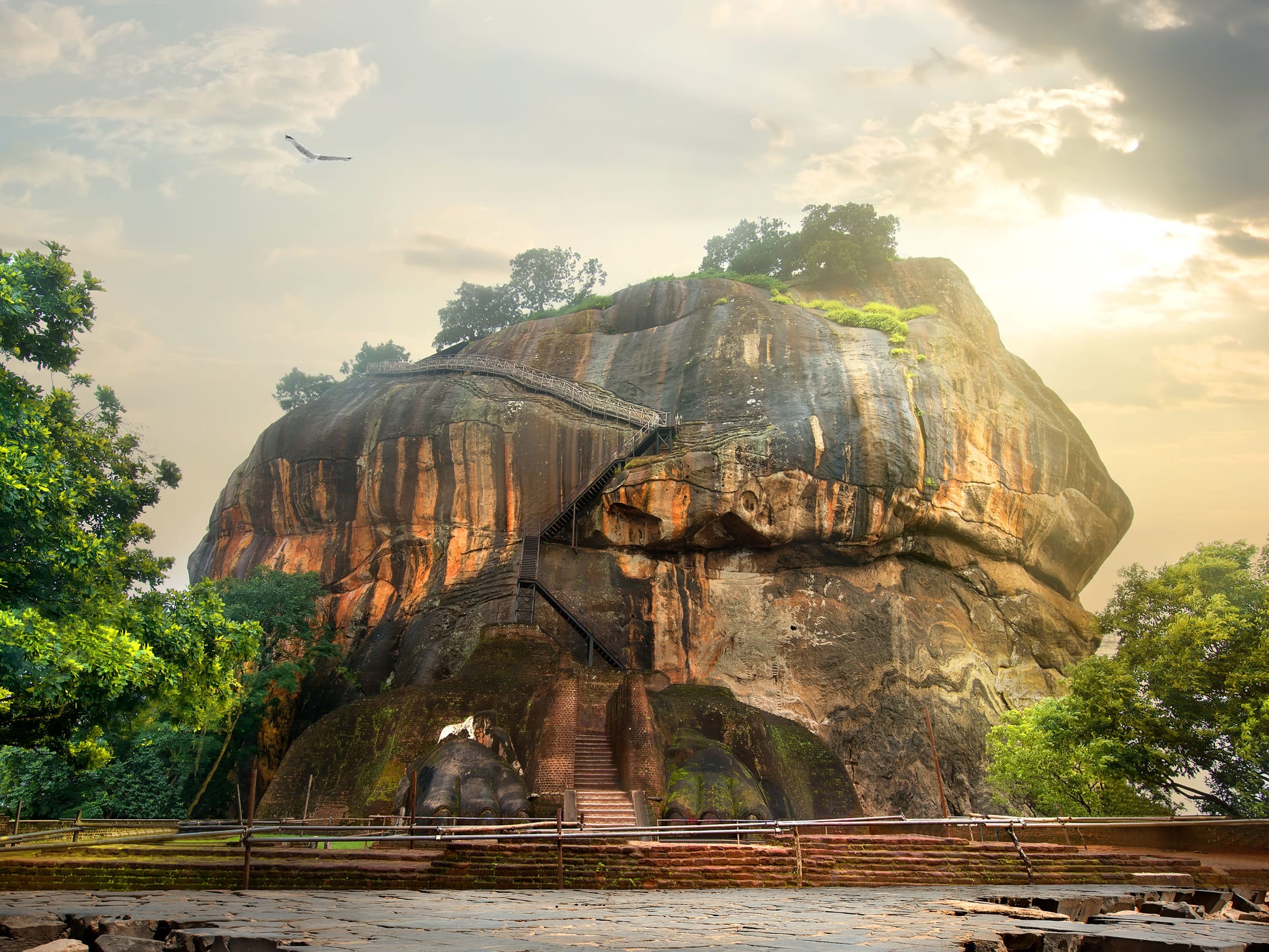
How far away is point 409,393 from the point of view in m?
30.5

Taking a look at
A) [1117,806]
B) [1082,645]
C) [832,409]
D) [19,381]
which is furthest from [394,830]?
[1082,645]

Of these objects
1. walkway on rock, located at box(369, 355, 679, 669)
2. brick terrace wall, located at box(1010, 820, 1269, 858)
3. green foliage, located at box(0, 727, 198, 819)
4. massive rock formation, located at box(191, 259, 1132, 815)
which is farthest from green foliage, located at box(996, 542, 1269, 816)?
green foliage, located at box(0, 727, 198, 819)

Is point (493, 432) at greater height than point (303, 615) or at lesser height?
greater

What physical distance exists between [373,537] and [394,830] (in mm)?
18370

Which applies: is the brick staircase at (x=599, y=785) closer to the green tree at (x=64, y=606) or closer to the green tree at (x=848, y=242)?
the green tree at (x=64, y=606)

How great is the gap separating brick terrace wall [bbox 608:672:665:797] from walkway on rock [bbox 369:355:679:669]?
4.23 metres

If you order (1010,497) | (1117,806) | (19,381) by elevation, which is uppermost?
(1010,497)

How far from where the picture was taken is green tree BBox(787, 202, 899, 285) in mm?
34188

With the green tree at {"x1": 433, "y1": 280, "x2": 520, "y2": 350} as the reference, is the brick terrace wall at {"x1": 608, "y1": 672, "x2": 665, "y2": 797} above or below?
below

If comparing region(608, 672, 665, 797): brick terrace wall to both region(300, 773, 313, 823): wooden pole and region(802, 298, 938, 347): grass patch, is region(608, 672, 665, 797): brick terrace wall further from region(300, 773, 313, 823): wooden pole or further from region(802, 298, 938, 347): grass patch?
region(802, 298, 938, 347): grass patch

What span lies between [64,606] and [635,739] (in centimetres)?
1064

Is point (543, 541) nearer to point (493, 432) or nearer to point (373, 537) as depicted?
point (493, 432)

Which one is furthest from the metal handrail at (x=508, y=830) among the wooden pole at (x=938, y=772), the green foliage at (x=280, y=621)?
the green foliage at (x=280, y=621)

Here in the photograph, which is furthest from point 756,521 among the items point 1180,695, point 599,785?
point 1180,695
